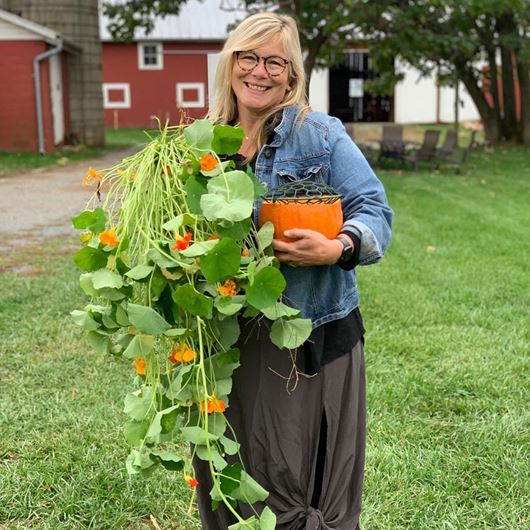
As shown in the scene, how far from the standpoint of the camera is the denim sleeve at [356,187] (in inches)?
73.7

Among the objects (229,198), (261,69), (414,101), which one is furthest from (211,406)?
(414,101)

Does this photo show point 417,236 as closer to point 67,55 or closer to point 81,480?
point 81,480

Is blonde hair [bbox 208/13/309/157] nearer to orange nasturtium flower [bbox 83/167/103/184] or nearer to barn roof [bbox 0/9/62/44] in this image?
orange nasturtium flower [bbox 83/167/103/184]

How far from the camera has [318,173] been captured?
1.94m

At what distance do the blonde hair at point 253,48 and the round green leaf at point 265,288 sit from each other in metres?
0.49

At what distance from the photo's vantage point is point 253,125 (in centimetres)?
201

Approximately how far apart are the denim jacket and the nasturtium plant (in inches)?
5.6

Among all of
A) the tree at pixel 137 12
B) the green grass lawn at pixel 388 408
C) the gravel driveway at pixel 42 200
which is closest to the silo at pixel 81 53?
the tree at pixel 137 12

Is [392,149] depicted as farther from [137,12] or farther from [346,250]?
[346,250]

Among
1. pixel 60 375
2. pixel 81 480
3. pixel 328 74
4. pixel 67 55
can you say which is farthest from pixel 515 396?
pixel 328 74

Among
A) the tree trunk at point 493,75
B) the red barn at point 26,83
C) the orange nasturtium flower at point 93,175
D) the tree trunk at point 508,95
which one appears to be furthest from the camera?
the tree trunk at point 508,95

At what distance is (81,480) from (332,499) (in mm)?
1254

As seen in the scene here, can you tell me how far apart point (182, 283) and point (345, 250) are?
0.41m

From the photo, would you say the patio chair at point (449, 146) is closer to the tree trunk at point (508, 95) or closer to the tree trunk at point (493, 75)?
the tree trunk at point (493, 75)
